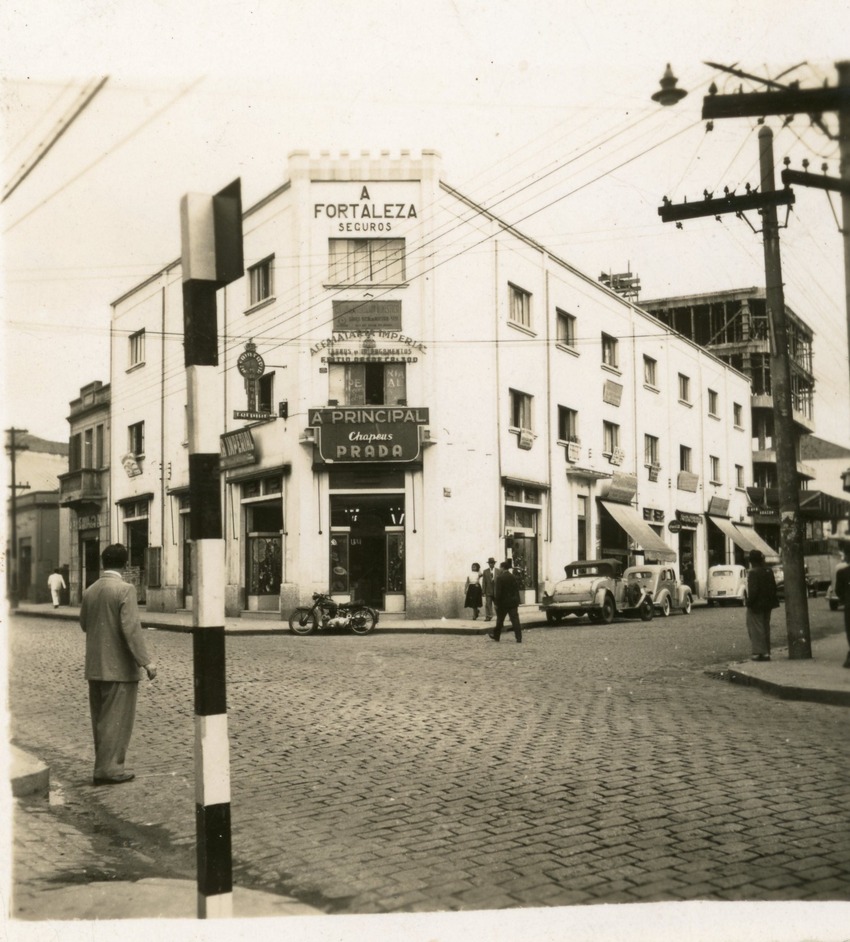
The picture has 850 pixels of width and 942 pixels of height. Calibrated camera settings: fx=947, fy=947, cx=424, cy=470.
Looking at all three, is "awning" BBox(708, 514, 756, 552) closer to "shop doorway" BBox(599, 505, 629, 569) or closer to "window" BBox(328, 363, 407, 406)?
"shop doorway" BBox(599, 505, 629, 569)

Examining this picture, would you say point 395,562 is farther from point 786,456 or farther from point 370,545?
point 786,456

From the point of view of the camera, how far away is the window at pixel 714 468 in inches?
1061

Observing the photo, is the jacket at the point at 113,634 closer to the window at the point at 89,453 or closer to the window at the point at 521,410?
the window at the point at 89,453

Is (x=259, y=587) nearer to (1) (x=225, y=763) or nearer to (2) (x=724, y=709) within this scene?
(2) (x=724, y=709)

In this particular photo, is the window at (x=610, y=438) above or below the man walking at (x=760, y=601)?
above

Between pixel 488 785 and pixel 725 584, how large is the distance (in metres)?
26.1

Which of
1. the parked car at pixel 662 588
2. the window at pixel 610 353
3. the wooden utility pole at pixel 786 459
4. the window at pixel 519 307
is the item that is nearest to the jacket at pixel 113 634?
the wooden utility pole at pixel 786 459

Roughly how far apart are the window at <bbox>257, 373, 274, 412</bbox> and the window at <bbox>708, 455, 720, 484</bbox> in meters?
12.6

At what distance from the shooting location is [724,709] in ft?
29.5

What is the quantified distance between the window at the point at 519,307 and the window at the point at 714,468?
656cm

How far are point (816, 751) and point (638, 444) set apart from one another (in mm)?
23236

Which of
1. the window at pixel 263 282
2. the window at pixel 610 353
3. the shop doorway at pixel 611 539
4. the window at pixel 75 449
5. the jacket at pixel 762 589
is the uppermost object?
the window at pixel 610 353

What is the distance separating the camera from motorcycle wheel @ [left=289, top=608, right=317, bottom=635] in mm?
19531

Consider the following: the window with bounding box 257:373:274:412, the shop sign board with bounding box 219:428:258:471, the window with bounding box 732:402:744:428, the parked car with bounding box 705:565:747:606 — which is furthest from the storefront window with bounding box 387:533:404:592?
the parked car with bounding box 705:565:747:606
